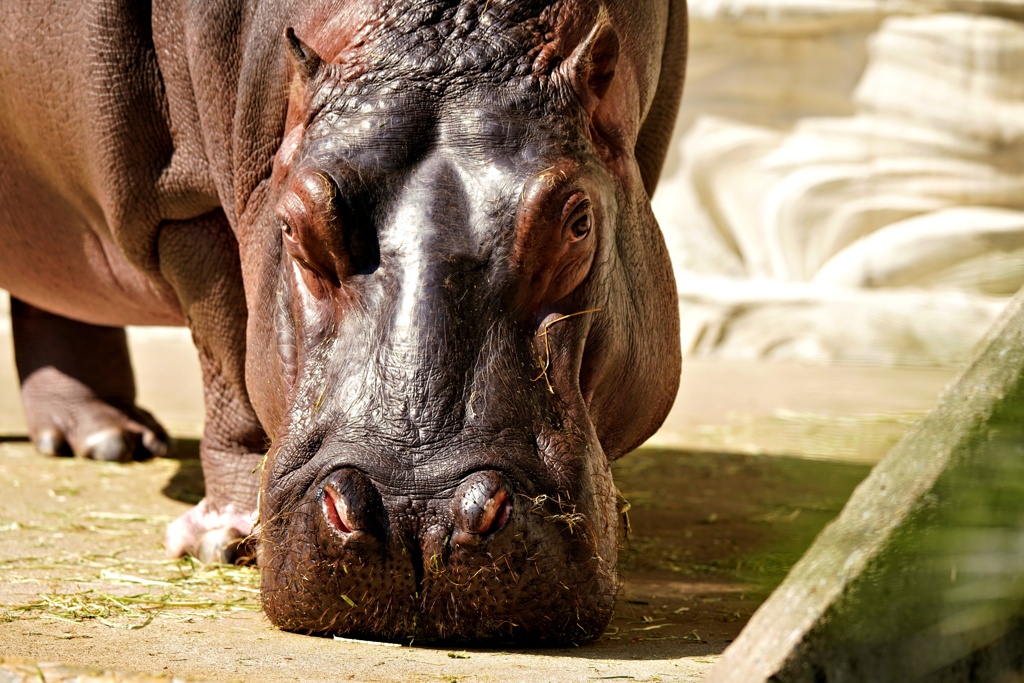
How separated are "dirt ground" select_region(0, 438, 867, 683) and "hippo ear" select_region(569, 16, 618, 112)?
88cm

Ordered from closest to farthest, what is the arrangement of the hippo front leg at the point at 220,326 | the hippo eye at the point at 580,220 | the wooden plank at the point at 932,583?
the wooden plank at the point at 932,583, the hippo eye at the point at 580,220, the hippo front leg at the point at 220,326

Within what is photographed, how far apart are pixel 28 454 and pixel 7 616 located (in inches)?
115

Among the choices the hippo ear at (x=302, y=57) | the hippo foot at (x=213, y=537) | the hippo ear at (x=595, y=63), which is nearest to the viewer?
the hippo ear at (x=595, y=63)

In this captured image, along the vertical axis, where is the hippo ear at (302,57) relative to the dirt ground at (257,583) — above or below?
above

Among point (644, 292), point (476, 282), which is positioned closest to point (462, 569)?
point (476, 282)

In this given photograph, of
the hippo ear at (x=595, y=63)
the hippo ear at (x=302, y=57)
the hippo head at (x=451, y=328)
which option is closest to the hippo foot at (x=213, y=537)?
the hippo head at (x=451, y=328)

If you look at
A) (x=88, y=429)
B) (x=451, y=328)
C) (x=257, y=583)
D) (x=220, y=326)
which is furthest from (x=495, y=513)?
(x=88, y=429)

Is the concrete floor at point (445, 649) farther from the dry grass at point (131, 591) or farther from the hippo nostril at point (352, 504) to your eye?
the hippo nostril at point (352, 504)

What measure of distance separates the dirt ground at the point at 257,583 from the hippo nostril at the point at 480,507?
0.24 m

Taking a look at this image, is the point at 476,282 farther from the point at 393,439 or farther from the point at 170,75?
the point at 170,75

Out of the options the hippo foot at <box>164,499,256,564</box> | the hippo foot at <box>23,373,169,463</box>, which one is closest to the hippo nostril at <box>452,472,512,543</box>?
the hippo foot at <box>164,499,256,564</box>

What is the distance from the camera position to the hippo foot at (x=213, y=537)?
3609 millimetres

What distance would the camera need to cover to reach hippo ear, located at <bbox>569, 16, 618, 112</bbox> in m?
2.94

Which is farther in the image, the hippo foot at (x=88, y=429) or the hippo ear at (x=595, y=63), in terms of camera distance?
the hippo foot at (x=88, y=429)
